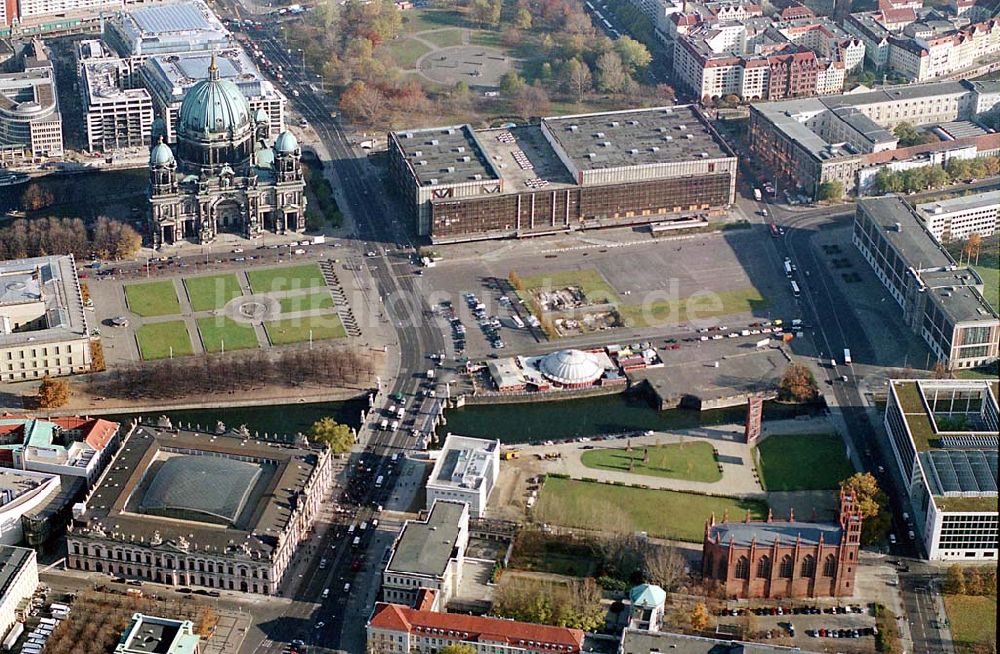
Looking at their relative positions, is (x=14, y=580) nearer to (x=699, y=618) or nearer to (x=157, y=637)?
(x=157, y=637)

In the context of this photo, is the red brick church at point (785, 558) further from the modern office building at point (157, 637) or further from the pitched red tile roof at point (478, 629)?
the modern office building at point (157, 637)

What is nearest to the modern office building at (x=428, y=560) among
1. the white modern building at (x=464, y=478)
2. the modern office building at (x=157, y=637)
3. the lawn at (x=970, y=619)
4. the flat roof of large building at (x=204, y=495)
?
the white modern building at (x=464, y=478)

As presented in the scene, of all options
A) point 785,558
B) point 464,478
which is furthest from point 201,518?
point 785,558

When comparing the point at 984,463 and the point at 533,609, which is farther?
the point at 984,463

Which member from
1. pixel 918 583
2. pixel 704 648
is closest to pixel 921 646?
pixel 918 583

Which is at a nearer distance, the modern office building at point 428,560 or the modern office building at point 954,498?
the modern office building at point 428,560

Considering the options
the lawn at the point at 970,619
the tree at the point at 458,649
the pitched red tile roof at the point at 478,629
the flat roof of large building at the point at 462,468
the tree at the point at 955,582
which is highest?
the flat roof of large building at the point at 462,468

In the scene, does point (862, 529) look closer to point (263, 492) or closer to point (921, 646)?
point (921, 646)
